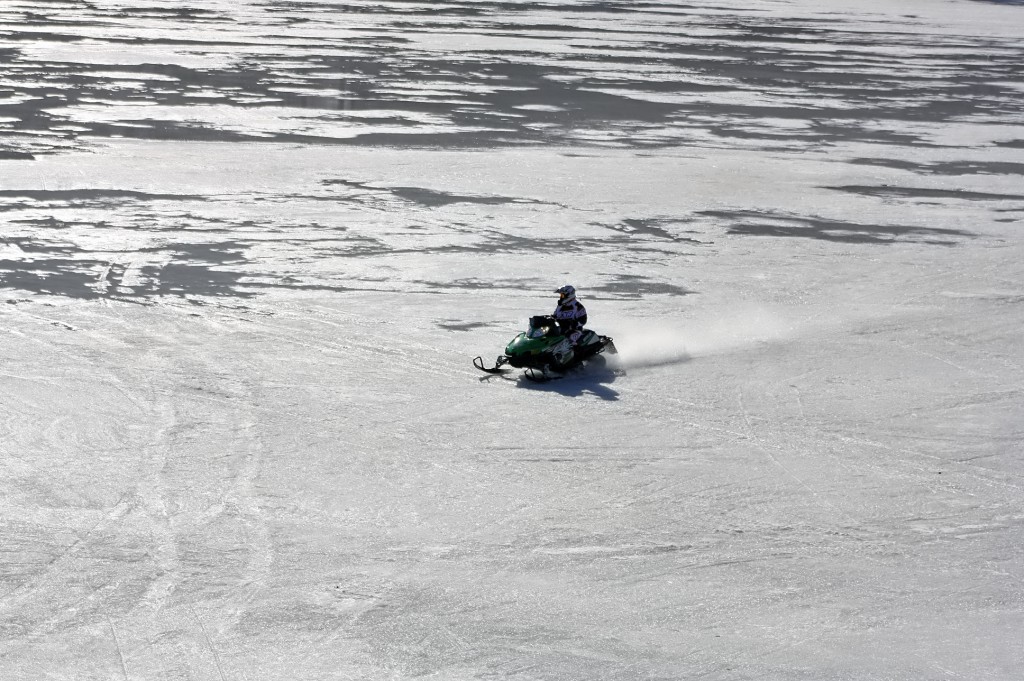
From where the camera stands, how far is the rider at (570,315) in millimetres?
9875

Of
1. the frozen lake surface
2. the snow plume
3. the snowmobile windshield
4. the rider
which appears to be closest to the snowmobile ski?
the frozen lake surface

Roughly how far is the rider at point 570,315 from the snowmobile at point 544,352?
54mm

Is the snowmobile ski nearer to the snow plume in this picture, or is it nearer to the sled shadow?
the sled shadow

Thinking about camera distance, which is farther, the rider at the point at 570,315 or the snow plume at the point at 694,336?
the snow plume at the point at 694,336

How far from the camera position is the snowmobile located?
9.62 m

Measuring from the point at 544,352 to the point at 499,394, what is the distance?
510 mm

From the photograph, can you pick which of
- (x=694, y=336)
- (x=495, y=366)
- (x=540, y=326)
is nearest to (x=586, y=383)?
(x=540, y=326)

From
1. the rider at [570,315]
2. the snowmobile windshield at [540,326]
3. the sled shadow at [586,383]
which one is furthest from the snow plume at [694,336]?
the snowmobile windshield at [540,326]

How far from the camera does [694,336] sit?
10898mm

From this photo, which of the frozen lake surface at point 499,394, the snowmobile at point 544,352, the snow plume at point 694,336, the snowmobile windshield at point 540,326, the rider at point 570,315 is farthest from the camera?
the snow plume at point 694,336

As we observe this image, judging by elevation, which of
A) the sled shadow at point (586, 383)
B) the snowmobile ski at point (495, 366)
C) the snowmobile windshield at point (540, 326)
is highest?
the snowmobile windshield at point (540, 326)

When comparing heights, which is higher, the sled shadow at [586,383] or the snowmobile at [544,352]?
the snowmobile at [544,352]

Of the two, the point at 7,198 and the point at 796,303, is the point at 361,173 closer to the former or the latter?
the point at 7,198

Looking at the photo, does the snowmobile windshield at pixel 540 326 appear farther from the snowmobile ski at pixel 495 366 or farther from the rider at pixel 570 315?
the snowmobile ski at pixel 495 366
